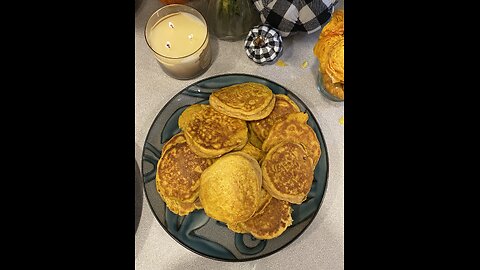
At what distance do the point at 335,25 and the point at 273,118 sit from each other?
0.24m

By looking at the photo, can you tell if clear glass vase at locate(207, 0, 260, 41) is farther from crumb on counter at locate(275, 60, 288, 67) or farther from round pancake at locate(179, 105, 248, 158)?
round pancake at locate(179, 105, 248, 158)

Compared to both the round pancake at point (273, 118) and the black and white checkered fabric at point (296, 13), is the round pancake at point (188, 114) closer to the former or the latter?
the round pancake at point (273, 118)

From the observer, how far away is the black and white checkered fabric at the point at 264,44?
1034 millimetres

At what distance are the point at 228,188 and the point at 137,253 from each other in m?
0.34

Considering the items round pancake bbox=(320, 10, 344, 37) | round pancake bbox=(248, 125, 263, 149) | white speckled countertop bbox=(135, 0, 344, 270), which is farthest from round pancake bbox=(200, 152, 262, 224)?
round pancake bbox=(320, 10, 344, 37)

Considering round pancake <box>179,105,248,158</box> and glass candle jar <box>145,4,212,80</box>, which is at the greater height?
glass candle jar <box>145,4,212,80</box>

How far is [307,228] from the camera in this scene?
101 cm

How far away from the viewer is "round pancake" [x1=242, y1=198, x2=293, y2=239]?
0.92m

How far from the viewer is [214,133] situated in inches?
35.4

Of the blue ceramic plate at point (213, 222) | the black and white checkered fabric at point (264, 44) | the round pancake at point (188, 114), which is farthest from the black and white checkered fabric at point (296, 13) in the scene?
the round pancake at point (188, 114)

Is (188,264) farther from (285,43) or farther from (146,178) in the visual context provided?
(285,43)

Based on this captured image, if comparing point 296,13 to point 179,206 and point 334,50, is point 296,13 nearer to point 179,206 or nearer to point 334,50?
point 334,50

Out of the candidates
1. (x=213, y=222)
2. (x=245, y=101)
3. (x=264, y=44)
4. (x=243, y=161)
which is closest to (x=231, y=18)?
(x=264, y=44)

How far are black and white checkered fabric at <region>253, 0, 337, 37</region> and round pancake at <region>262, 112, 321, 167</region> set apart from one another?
0.71 feet
